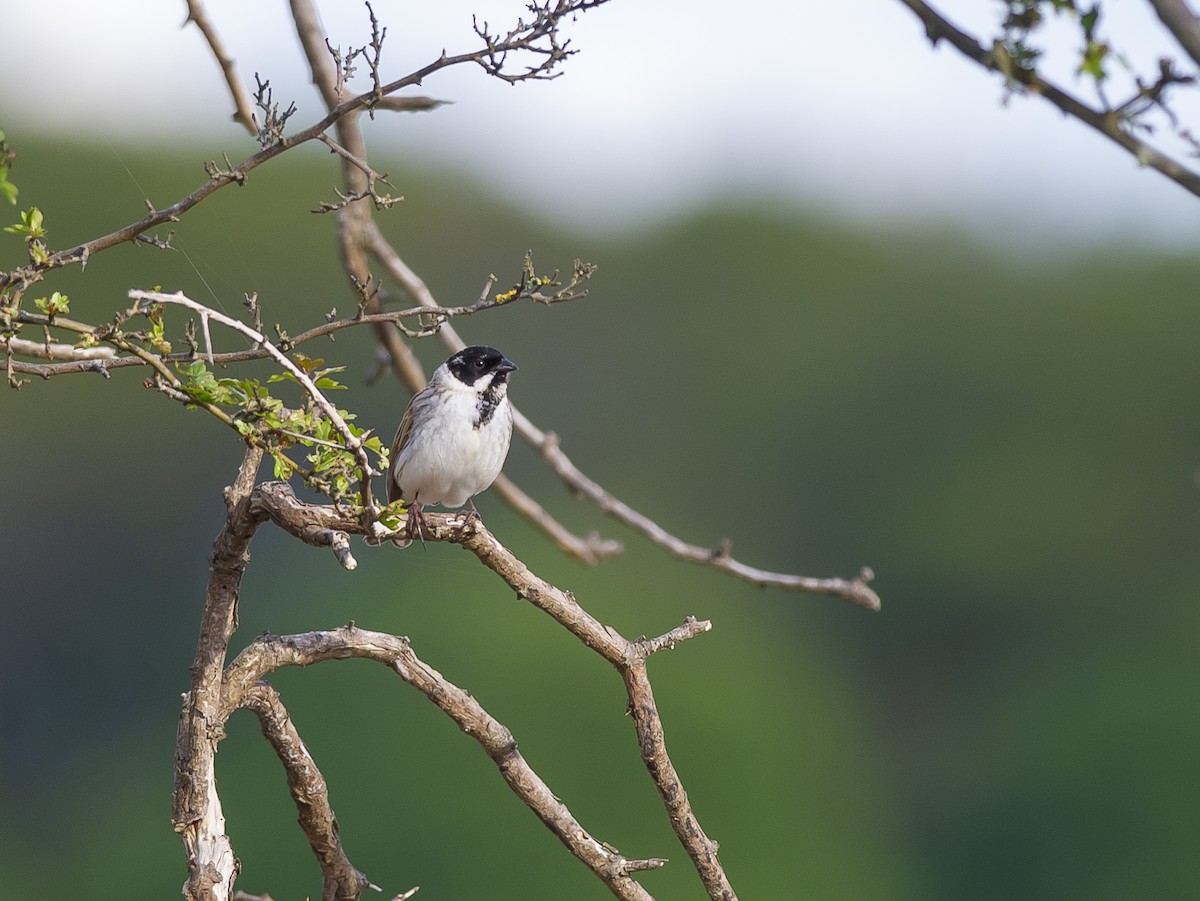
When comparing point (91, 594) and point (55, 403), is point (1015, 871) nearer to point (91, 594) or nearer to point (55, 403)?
point (91, 594)

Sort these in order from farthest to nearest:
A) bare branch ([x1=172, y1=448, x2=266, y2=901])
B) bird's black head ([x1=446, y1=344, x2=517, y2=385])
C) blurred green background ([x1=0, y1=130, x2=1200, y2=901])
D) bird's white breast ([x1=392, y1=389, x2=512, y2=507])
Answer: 1. blurred green background ([x1=0, y1=130, x2=1200, y2=901])
2. bird's black head ([x1=446, y1=344, x2=517, y2=385])
3. bird's white breast ([x1=392, y1=389, x2=512, y2=507])
4. bare branch ([x1=172, y1=448, x2=266, y2=901])

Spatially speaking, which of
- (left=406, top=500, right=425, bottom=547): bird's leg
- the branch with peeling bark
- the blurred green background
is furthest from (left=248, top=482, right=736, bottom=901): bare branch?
the blurred green background

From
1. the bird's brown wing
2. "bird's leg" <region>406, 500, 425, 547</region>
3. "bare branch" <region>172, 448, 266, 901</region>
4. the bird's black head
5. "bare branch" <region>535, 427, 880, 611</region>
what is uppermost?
the bird's black head

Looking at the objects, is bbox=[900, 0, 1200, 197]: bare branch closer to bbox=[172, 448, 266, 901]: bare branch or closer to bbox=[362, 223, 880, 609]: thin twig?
bbox=[172, 448, 266, 901]: bare branch

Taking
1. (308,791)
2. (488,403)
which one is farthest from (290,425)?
(488,403)

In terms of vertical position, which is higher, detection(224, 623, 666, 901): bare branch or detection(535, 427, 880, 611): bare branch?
detection(535, 427, 880, 611): bare branch

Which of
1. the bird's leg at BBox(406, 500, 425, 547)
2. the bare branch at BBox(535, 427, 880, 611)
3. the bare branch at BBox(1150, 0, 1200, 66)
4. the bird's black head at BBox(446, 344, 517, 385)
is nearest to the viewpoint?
the bare branch at BBox(1150, 0, 1200, 66)

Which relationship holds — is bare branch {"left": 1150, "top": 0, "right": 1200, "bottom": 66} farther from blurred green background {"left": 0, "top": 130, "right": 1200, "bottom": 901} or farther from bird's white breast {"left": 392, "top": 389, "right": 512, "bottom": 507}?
blurred green background {"left": 0, "top": 130, "right": 1200, "bottom": 901}

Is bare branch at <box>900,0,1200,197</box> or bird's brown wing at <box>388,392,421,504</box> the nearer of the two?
bare branch at <box>900,0,1200,197</box>

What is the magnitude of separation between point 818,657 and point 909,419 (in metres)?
7.39

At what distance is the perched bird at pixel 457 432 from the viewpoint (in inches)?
176

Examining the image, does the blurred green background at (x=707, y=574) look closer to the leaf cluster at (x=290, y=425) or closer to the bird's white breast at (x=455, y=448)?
the bird's white breast at (x=455, y=448)

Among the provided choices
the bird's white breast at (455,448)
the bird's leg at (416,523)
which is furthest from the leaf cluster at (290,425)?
the bird's white breast at (455,448)

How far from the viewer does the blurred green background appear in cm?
2517
